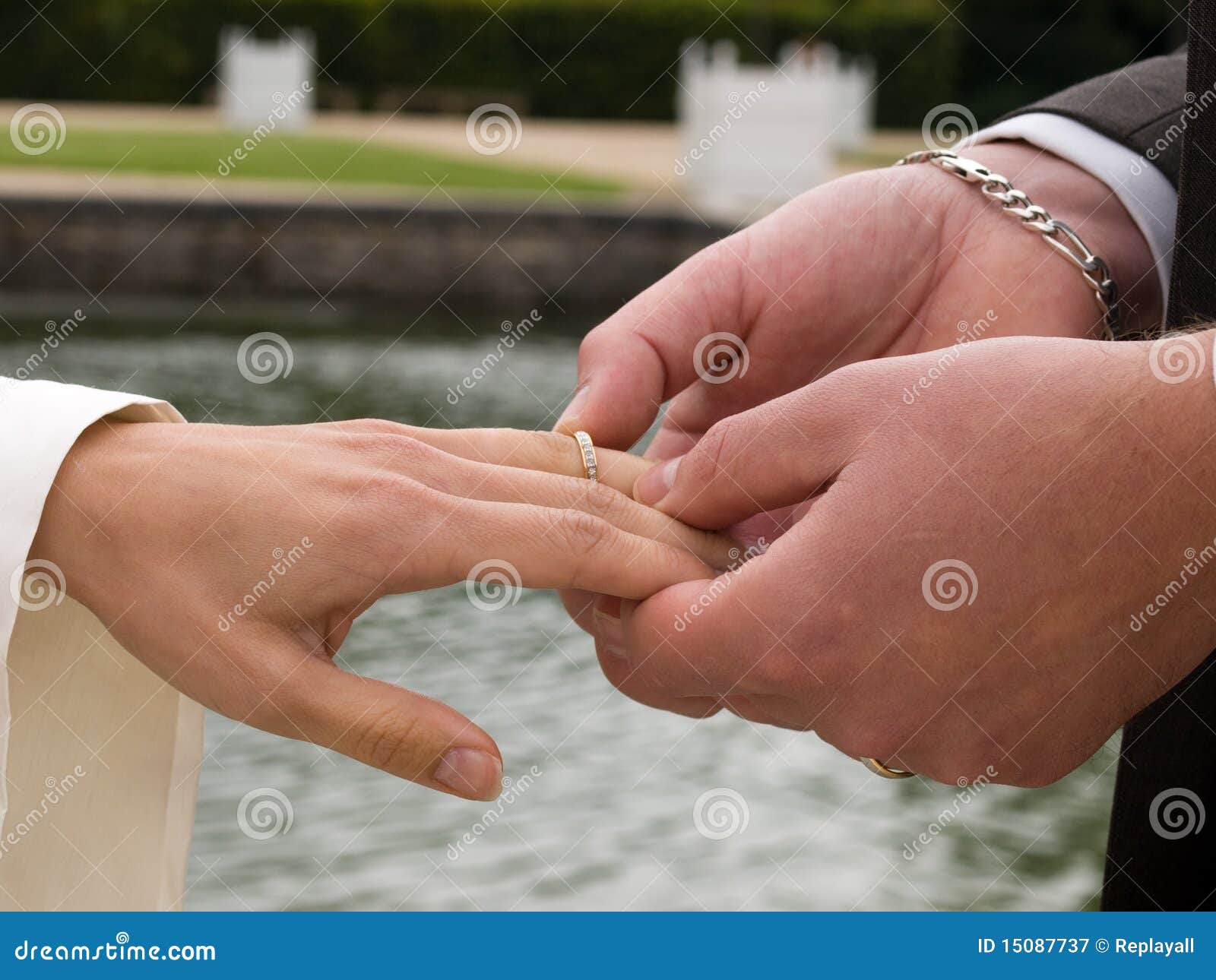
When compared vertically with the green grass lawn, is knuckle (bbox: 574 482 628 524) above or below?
below

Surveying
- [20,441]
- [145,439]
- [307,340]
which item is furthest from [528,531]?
[307,340]

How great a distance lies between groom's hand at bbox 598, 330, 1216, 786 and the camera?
1248 mm

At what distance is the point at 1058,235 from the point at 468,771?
38.1 inches

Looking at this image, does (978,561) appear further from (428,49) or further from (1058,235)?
(428,49)

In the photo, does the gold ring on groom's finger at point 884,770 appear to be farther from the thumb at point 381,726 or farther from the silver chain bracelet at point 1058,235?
the silver chain bracelet at point 1058,235

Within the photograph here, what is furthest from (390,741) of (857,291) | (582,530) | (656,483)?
(857,291)

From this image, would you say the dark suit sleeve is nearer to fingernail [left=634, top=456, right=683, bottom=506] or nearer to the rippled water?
fingernail [left=634, top=456, right=683, bottom=506]

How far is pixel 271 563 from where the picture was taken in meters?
1.30

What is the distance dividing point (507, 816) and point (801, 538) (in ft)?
7.88

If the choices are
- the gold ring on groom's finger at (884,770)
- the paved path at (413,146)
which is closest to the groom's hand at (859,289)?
the gold ring on groom's finger at (884,770)

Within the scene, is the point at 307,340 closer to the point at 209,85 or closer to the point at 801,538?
the point at 801,538

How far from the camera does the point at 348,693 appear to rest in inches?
51.1

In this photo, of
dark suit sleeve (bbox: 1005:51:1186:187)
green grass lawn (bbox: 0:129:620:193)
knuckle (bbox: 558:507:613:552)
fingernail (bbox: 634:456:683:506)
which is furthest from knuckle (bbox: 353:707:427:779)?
green grass lawn (bbox: 0:129:620:193)

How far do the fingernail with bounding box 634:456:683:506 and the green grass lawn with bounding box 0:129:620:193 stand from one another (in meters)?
9.78
